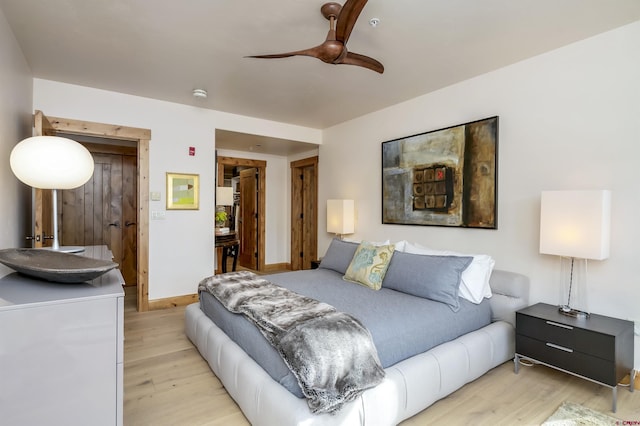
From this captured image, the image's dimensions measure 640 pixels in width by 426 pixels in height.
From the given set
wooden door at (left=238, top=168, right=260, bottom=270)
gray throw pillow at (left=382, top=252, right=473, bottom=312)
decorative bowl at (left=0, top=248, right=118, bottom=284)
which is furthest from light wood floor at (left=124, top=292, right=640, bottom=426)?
wooden door at (left=238, top=168, right=260, bottom=270)

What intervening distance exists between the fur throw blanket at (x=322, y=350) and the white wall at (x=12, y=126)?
1891 millimetres

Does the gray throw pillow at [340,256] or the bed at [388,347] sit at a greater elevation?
the gray throw pillow at [340,256]

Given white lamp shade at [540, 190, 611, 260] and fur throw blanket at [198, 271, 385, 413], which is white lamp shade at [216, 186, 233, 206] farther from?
white lamp shade at [540, 190, 611, 260]

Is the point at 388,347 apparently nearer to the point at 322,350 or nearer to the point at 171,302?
the point at 322,350

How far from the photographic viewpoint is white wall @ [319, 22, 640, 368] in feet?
7.74

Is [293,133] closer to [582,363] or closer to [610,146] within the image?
[610,146]

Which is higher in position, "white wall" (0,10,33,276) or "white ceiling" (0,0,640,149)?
"white ceiling" (0,0,640,149)

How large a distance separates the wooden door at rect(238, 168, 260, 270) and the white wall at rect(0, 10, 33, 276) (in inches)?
151

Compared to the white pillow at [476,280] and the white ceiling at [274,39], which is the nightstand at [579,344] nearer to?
the white pillow at [476,280]

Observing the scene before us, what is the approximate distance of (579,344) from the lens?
7.19 feet

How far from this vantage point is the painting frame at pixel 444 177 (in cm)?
316

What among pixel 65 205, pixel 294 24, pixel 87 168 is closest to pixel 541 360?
pixel 294 24

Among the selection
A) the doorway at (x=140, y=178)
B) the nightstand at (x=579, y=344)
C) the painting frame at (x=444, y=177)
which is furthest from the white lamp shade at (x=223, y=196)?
the nightstand at (x=579, y=344)

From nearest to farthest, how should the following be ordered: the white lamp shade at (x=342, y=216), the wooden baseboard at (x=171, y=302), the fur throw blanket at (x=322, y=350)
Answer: the fur throw blanket at (x=322, y=350), the wooden baseboard at (x=171, y=302), the white lamp shade at (x=342, y=216)
